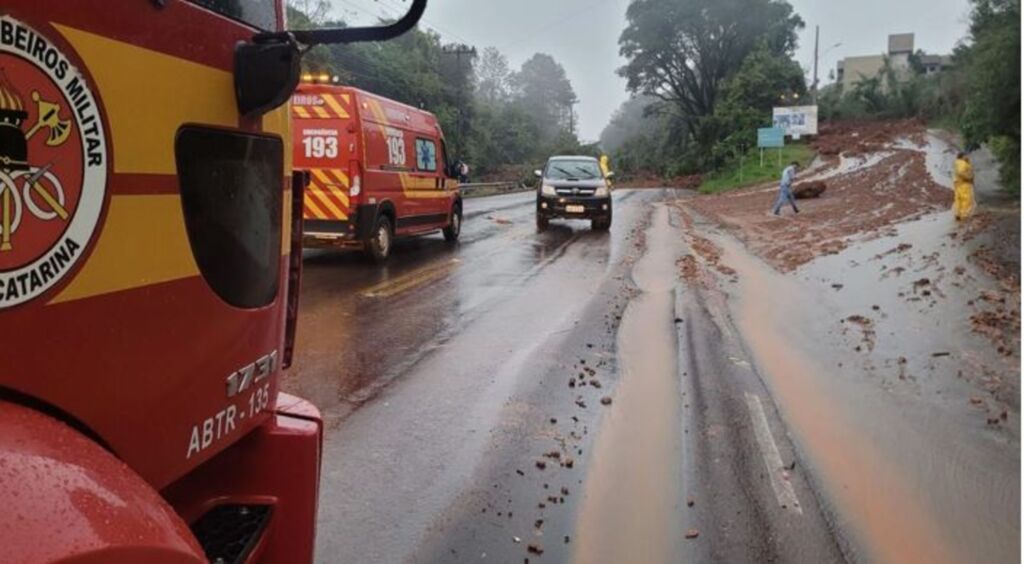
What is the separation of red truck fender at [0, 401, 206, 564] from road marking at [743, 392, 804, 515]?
3348mm

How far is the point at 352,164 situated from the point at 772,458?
8.00m

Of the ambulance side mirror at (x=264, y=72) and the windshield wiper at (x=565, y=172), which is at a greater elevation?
the windshield wiper at (x=565, y=172)

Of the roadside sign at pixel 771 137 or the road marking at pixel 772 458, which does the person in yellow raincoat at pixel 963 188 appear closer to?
the road marking at pixel 772 458

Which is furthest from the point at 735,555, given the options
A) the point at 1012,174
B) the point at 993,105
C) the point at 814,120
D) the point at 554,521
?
the point at 814,120

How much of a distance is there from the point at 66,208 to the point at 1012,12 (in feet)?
68.6

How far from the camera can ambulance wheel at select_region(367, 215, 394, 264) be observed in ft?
39.3

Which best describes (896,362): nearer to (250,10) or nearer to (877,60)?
(250,10)

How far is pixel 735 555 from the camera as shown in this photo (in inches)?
137

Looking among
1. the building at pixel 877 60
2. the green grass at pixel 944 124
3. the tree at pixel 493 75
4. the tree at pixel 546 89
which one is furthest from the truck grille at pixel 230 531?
the tree at pixel 546 89

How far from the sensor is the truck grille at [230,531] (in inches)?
79.7

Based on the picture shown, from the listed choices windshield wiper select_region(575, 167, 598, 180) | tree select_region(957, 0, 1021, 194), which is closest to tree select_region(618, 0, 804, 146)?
tree select_region(957, 0, 1021, 194)

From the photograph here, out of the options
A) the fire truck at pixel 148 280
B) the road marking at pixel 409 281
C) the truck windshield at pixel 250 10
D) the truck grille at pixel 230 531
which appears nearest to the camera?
the fire truck at pixel 148 280

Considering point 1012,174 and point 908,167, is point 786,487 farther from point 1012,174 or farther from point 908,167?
point 908,167

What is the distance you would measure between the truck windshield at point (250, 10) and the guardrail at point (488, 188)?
38126mm
